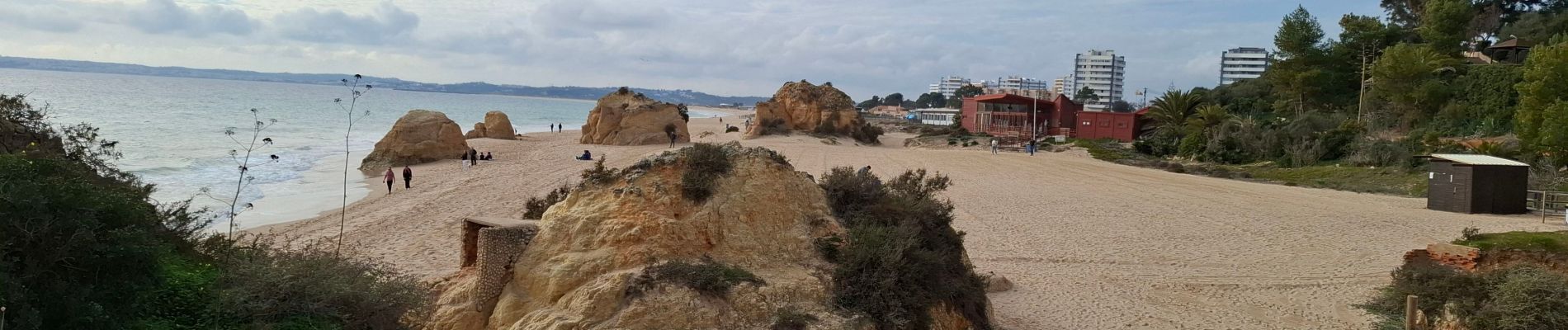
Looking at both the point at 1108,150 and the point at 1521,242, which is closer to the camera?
the point at 1521,242

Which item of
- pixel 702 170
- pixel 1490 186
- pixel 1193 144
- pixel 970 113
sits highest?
pixel 970 113

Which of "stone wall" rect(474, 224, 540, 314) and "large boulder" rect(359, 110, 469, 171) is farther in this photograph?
"large boulder" rect(359, 110, 469, 171)

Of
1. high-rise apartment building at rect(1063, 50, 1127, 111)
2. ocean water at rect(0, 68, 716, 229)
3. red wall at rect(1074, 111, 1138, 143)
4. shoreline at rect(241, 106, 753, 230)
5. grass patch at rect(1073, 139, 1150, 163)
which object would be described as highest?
high-rise apartment building at rect(1063, 50, 1127, 111)

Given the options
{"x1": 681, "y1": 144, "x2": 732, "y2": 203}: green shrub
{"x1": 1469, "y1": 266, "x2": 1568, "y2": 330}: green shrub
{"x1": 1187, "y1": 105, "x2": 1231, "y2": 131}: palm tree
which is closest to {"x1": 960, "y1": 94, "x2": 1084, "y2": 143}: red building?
{"x1": 1187, "y1": 105, "x2": 1231, "y2": 131}: palm tree

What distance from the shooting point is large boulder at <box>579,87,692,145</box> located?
4409cm

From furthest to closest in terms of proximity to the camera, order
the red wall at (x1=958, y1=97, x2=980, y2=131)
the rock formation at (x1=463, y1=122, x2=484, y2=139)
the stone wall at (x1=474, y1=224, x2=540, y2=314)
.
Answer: the red wall at (x1=958, y1=97, x2=980, y2=131), the rock formation at (x1=463, y1=122, x2=484, y2=139), the stone wall at (x1=474, y1=224, x2=540, y2=314)

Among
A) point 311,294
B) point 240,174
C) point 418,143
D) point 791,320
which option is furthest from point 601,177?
point 418,143

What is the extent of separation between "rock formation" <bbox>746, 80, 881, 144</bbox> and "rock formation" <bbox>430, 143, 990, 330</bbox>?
4216cm

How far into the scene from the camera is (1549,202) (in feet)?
67.4

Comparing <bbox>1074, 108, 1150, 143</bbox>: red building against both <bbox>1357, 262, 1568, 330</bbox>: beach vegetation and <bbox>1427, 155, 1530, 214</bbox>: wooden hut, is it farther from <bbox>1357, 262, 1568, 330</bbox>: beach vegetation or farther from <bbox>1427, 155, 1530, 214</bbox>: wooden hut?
<bbox>1357, 262, 1568, 330</bbox>: beach vegetation

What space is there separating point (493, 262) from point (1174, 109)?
147 ft

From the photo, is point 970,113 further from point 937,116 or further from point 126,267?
point 126,267

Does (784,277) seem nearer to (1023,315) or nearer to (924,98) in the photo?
(1023,315)

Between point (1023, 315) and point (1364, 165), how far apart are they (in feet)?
85.3
